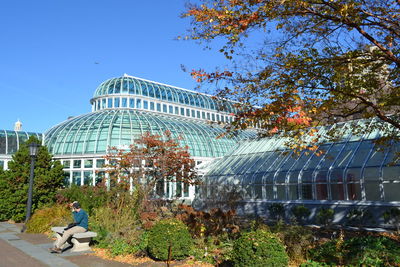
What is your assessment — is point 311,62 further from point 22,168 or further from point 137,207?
point 22,168

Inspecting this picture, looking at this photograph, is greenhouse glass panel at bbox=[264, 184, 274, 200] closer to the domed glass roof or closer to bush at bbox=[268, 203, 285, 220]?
bush at bbox=[268, 203, 285, 220]

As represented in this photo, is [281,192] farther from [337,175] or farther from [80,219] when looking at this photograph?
[80,219]

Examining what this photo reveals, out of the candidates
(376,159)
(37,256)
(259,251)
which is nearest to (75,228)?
(37,256)

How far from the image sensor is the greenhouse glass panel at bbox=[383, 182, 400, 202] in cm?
1320

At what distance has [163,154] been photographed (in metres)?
17.5

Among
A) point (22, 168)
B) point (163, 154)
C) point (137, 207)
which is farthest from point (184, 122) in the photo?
point (137, 207)

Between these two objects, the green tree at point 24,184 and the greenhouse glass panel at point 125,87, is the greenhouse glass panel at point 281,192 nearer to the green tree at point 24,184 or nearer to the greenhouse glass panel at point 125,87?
the green tree at point 24,184

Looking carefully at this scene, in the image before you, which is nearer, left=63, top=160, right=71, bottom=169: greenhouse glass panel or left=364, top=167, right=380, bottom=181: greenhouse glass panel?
left=364, top=167, right=380, bottom=181: greenhouse glass panel


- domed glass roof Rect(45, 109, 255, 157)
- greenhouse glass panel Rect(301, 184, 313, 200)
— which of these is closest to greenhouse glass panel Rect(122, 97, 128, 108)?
domed glass roof Rect(45, 109, 255, 157)

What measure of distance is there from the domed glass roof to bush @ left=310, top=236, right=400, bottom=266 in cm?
1368

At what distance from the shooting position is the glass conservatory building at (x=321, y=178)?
542 inches

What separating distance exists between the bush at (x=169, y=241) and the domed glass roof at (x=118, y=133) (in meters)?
12.6

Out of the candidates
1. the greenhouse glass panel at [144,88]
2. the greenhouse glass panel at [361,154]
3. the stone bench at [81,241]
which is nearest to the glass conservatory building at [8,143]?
the greenhouse glass panel at [144,88]

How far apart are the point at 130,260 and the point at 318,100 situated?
6617 mm
